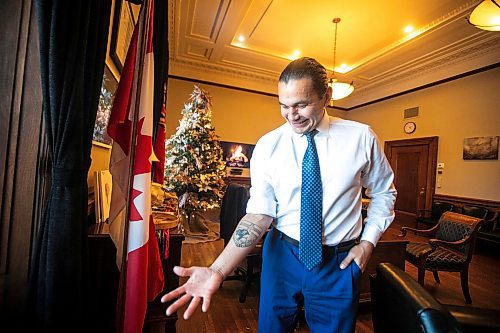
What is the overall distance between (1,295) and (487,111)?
22.1 feet

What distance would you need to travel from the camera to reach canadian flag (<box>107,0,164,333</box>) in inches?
48.9

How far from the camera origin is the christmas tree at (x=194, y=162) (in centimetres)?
460

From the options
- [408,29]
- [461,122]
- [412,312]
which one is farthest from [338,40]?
[412,312]

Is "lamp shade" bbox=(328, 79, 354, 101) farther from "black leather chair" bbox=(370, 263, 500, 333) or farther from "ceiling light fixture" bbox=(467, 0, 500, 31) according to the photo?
"black leather chair" bbox=(370, 263, 500, 333)

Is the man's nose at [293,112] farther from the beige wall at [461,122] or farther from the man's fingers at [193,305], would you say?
the beige wall at [461,122]

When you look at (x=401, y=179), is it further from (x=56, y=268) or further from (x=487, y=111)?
(x=56, y=268)

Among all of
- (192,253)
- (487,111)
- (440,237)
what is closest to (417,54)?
(487,111)

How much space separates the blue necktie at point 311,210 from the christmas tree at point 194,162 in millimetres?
3676

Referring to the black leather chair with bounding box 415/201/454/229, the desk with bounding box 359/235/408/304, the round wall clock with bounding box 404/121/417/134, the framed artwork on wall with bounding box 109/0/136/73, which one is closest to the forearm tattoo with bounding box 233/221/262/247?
the framed artwork on wall with bounding box 109/0/136/73

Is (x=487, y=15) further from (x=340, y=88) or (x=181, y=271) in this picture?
(x=181, y=271)

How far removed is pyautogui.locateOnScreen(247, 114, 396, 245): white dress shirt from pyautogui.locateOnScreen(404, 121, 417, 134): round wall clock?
6.16 meters

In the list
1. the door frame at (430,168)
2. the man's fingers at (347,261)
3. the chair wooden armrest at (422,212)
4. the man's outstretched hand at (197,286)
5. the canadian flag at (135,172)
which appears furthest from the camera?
the door frame at (430,168)

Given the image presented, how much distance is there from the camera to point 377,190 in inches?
47.5

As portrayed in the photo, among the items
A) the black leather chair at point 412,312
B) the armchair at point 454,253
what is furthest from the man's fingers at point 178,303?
the armchair at point 454,253
